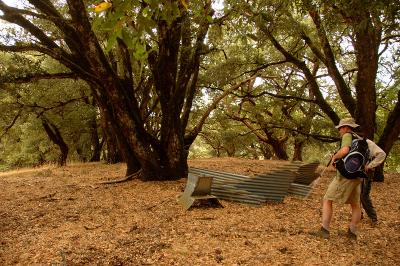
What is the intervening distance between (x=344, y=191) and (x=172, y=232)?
262 centimetres

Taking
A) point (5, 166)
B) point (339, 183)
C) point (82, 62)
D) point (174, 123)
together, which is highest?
point (82, 62)

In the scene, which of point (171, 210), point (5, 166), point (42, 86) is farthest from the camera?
point (5, 166)

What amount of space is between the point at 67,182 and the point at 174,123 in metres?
3.82

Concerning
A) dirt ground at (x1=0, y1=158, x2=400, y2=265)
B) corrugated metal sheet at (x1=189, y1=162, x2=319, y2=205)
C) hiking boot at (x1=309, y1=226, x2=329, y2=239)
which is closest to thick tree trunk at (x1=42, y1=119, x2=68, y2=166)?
dirt ground at (x1=0, y1=158, x2=400, y2=265)

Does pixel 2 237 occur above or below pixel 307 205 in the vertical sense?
below

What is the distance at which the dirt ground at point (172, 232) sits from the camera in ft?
16.1

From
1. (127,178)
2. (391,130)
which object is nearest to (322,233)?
(127,178)

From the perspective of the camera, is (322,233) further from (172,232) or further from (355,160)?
(172,232)

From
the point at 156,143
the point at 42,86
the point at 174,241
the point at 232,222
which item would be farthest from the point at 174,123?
the point at 42,86

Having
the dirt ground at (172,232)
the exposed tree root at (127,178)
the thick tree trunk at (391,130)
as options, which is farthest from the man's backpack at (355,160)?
the thick tree trunk at (391,130)

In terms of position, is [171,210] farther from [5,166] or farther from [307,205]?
[5,166]

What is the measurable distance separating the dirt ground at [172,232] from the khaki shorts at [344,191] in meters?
0.61

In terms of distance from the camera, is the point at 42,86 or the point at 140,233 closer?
the point at 140,233

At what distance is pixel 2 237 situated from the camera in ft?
19.7
